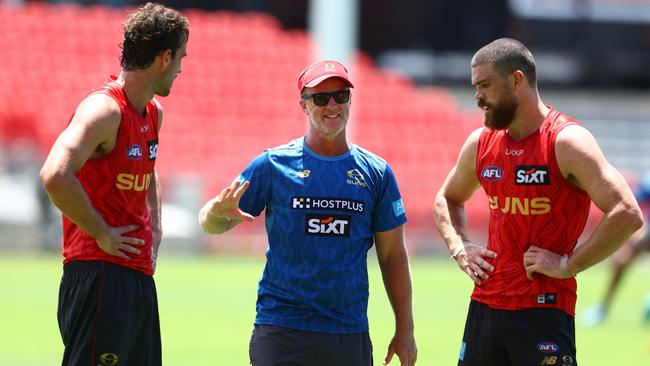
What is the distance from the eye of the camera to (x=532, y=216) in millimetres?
6301

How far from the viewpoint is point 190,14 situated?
35719 millimetres

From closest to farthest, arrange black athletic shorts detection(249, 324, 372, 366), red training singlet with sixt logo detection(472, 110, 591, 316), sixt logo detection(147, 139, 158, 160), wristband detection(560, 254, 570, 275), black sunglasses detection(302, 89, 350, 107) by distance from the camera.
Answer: black athletic shorts detection(249, 324, 372, 366) < black sunglasses detection(302, 89, 350, 107) < wristband detection(560, 254, 570, 275) < red training singlet with sixt logo detection(472, 110, 591, 316) < sixt logo detection(147, 139, 158, 160)

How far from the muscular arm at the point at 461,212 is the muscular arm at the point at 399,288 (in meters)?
0.43

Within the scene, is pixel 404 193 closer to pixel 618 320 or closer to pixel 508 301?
pixel 618 320

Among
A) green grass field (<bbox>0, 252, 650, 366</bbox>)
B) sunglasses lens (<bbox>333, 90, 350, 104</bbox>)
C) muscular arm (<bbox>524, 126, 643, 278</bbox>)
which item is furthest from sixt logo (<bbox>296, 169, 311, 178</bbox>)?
green grass field (<bbox>0, 252, 650, 366</bbox>)

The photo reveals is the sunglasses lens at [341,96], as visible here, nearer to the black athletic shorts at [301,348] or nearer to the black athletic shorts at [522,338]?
the black athletic shorts at [301,348]

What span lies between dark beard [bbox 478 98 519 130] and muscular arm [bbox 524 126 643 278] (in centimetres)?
31

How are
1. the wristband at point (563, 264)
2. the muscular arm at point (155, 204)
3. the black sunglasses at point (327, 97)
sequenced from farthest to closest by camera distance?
the muscular arm at point (155, 204) → the wristband at point (563, 264) → the black sunglasses at point (327, 97)

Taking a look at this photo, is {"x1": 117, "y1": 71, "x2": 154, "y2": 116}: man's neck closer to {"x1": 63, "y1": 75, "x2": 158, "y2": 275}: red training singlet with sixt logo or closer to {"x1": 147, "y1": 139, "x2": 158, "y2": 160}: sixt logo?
{"x1": 63, "y1": 75, "x2": 158, "y2": 275}: red training singlet with sixt logo

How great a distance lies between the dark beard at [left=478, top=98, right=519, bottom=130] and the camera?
6320mm

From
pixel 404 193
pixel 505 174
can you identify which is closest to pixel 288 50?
pixel 404 193

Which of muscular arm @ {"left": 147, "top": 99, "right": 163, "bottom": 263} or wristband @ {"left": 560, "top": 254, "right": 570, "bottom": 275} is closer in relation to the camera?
wristband @ {"left": 560, "top": 254, "right": 570, "bottom": 275}

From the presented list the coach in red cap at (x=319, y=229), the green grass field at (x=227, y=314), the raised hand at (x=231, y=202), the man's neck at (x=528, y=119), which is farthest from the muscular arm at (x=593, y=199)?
the green grass field at (x=227, y=314)

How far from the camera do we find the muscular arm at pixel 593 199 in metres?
6.03
